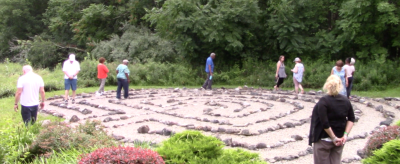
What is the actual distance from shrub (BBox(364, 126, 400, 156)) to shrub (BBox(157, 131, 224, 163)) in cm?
267

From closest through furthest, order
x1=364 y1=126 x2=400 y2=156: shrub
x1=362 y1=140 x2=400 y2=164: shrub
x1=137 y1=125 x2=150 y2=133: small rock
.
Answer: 1. x1=362 y1=140 x2=400 y2=164: shrub
2. x1=364 y1=126 x2=400 y2=156: shrub
3. x1=137 y1=125 x2=150 y2=133: small rock

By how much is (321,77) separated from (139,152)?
704 inches

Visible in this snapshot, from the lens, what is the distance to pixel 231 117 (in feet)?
38.2

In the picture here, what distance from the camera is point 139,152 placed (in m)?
4.86

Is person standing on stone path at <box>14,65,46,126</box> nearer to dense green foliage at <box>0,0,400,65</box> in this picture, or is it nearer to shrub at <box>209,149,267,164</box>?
shrub at <box>209,149,267,164</box>

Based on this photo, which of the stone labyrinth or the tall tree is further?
the tall tree

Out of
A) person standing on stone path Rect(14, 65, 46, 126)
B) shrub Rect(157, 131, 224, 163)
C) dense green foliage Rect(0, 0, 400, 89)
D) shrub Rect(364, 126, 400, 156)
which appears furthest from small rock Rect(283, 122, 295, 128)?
dense green foliage Rect(0, 0, 400, 89)

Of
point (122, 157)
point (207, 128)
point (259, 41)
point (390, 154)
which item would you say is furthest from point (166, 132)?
point (259, 41)

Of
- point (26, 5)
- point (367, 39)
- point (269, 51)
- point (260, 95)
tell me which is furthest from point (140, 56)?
point (26, 5)

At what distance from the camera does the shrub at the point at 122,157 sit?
4.62 metres

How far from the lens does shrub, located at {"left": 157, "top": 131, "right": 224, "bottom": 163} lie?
5.51 meters

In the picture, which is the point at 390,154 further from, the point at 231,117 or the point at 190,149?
the point at 231,117

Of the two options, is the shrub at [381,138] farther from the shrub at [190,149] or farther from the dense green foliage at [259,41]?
the dense green foliage at [259,41]

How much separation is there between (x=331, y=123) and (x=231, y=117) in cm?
618
